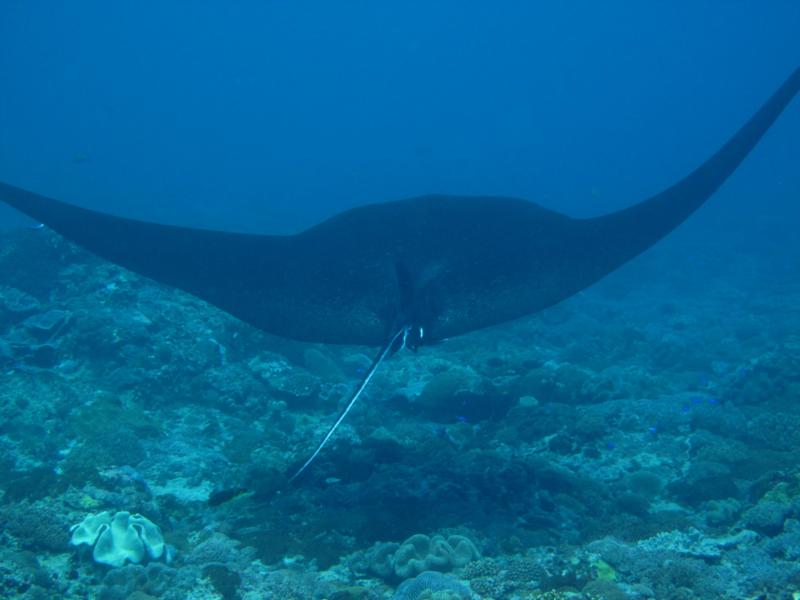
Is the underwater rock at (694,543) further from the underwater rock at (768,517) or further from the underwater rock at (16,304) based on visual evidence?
the underwater rock at (16,304)

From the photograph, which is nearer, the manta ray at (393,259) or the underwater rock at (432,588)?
the underwater rock at (432,588)

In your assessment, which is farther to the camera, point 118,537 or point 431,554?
point 118,537

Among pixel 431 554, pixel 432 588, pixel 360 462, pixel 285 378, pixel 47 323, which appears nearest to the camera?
pixel 432 588

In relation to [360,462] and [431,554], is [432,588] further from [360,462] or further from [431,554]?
[360,462]

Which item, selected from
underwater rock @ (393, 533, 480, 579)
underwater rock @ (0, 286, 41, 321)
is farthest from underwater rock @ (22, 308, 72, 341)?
underwater rock @ (393, 533, 480, 579)

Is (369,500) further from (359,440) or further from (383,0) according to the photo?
(383,0)

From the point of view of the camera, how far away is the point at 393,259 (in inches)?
196

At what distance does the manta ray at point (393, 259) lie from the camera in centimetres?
459

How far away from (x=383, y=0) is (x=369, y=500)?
607 feet

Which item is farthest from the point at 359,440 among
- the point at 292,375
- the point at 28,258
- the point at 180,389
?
the point at 28,258

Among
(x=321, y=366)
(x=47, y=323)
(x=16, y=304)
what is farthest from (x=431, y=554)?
(x=16, y=304)

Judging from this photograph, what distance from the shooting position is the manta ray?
15.1 ft

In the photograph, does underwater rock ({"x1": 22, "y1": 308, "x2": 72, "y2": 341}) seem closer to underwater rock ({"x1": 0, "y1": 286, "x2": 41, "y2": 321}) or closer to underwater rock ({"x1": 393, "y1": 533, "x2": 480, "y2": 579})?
underwater rock ({"x1": 0, "y1": 286, "x2": 41, "y2": 321})

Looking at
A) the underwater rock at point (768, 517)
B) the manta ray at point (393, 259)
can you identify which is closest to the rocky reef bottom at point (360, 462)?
Result: the underwater rock at point (768, 517)
